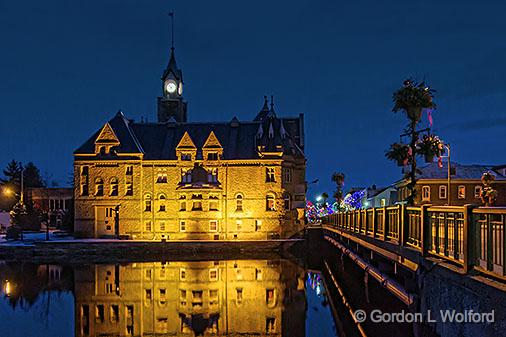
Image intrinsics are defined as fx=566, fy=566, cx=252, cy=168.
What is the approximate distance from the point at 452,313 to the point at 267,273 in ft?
92.8

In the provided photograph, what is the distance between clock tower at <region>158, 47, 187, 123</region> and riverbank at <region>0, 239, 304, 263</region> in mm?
29215

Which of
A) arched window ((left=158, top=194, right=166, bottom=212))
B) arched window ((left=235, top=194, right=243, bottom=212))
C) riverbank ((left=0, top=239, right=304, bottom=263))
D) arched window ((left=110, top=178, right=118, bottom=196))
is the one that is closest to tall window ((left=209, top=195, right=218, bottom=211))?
arched window ((left=235, top=194, right=243, bottom=212))

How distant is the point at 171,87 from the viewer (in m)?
82.4

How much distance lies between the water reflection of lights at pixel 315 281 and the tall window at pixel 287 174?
25.0m

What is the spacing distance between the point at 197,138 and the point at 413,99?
44.8 m

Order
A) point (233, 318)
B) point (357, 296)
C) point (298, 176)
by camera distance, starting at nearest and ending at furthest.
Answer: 1. point (233, 318)
2. point (357, 296)
3. point (298, 176)

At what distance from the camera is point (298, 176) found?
6812 centimetres

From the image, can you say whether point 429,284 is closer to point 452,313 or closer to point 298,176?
point 452,313

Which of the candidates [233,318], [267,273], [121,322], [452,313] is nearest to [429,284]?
[452,313]

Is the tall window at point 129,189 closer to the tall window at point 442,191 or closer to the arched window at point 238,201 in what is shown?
the arched window at point 238,201

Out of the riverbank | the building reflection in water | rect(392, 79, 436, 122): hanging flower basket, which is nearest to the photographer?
the building reflection in water

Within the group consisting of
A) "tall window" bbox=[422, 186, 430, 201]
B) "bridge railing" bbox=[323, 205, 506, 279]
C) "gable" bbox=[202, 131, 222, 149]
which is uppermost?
"gable" bbox=[202, 131, 222, 149]

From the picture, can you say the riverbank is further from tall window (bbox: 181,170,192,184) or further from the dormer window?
the dormer window

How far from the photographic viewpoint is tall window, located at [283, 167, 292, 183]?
6451cm
